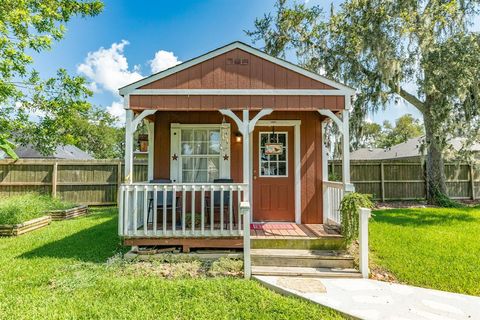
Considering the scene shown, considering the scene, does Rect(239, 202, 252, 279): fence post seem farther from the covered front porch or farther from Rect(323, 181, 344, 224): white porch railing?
Rect(323, 181, 344, 224): white porch railing

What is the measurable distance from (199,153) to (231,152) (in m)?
0.73

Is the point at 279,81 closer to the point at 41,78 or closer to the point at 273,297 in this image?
the point at 273,297

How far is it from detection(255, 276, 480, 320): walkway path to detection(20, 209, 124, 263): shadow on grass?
3019 mm

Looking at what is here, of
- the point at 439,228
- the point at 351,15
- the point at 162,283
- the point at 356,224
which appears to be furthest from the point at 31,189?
the point at 351,15

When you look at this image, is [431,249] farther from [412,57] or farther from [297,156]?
[412,57]

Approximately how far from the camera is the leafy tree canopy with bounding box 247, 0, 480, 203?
8.79 meters

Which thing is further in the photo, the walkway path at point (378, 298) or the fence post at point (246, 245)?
the fence post at point (246, 245)

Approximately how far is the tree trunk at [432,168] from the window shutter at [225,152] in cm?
827

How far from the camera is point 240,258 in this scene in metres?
4.49

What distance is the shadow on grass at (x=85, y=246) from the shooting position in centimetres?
465

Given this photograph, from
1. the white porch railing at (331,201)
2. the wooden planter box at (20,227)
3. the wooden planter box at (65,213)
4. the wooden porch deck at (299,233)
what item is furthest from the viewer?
the wooden planter box at (65,213)

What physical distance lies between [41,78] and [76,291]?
6776mm

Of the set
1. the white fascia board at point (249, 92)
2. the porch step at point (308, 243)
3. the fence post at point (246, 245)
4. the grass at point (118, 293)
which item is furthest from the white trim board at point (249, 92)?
the grass at point (118, 293)

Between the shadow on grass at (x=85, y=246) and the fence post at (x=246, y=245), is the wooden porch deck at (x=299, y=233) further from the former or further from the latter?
the shadow on grass at (x=85, y=246)
